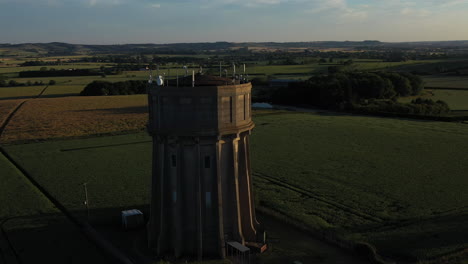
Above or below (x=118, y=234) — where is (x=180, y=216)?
above

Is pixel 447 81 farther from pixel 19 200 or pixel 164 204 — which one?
pixel 19 200

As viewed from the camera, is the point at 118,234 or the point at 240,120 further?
the point at 118,234

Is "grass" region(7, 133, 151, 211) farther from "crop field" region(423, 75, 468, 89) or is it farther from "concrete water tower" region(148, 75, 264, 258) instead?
"crop field" region(423, 75, 468, 89)

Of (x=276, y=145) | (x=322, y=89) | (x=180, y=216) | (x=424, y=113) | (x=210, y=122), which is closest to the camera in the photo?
(x=210, y=122)

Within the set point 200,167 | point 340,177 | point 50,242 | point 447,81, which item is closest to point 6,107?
point 50,242

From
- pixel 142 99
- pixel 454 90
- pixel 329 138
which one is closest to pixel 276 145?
pixel 329 138

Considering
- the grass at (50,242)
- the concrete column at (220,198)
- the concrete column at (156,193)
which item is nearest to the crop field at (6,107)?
the grass at (50,242)

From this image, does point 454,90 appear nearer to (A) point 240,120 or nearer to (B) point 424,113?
(B) point 424,113
